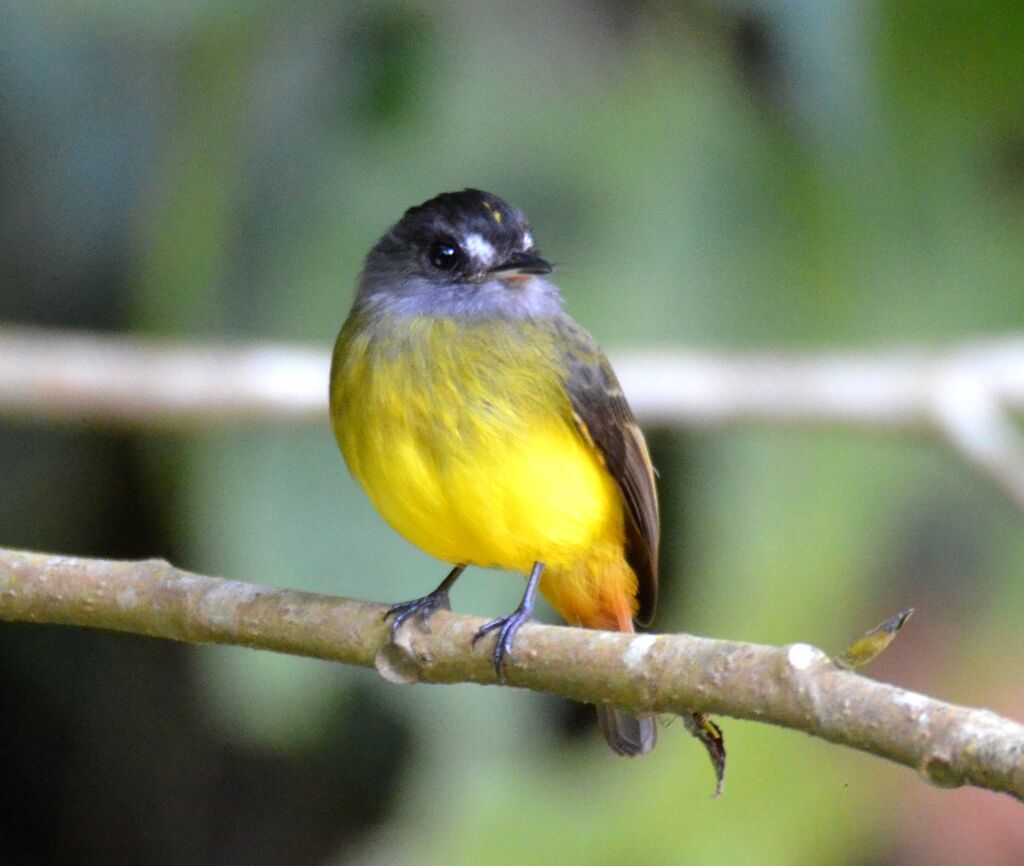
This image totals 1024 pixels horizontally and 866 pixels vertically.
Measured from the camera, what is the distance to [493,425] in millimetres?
2752

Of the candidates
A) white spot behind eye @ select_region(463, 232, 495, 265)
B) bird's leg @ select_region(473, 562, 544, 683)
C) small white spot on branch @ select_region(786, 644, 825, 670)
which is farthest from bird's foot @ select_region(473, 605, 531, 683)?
white spot behind eye @ select_region(463, 232, 495, 265)

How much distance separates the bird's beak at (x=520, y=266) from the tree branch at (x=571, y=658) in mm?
748

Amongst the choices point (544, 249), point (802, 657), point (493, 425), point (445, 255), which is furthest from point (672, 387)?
point (802, 657)

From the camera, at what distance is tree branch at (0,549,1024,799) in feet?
5.62

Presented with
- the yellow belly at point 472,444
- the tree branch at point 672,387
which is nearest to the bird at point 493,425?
the yellow belly at point 472,444

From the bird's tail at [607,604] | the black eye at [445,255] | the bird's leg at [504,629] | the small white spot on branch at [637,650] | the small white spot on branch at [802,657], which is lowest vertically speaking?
the bird's tail at [607,604]

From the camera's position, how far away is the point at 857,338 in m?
4.45

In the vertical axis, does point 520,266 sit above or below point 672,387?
above

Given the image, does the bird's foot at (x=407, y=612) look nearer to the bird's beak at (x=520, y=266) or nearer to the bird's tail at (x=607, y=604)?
the bird's tail at (x=607, y=604)

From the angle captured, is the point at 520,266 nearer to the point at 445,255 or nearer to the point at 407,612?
the point at 445,255

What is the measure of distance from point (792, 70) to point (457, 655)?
99.0 inches

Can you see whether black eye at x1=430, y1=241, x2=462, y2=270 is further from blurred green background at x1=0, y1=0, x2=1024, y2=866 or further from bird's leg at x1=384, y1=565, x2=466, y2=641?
blurred green background at x1=0, y1=0, x2=1024, y2=866

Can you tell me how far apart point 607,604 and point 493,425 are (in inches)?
24.6

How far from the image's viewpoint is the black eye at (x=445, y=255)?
122 inches
